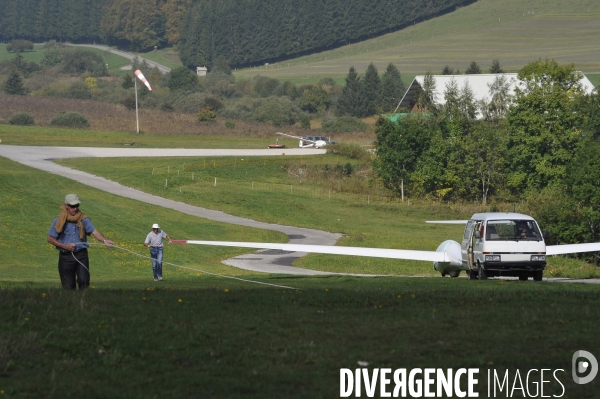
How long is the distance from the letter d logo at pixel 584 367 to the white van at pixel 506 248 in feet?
46.9

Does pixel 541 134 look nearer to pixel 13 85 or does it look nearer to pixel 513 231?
pixel 513 231

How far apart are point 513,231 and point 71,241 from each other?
14.9m

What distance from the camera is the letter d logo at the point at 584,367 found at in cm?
1161

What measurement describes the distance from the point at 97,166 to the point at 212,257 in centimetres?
4288

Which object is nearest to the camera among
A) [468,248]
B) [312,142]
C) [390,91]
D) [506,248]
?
[506,248]

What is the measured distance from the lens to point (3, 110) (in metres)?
136

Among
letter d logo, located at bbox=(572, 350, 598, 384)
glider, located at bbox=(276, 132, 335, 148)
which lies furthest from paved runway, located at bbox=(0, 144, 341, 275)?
letter d logo, located at bbox=(572, 350, 598, 384)

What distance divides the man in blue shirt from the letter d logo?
10104 millimetres

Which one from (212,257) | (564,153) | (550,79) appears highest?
(550,79)

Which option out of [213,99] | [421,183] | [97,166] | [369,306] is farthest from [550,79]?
[213,99]

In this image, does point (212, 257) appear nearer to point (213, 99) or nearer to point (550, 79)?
point (550, 79)

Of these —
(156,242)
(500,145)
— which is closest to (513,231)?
(156,242)

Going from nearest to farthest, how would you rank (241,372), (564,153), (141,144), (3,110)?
(241,372)
(564,153)
(141,144)
(3,110)

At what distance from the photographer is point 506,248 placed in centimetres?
2666
